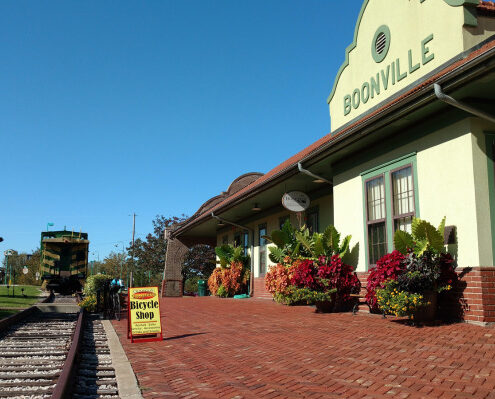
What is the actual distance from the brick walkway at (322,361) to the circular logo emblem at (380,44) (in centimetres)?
588

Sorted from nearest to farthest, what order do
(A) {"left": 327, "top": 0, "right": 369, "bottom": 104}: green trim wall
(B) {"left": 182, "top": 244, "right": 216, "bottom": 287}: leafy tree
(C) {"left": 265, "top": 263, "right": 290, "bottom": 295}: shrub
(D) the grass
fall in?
1. (A) {"left": 327, "top": 0, "right": 369, "bottom": 104}: green trim wall
2. (C) {"left": 265, "top": 263, "right": 290, "bottom": 295}: shrub
3. (D) the grass
4. (B) {"left": 182, "top": 244, "right": 216, "bottom": 287}: leafy tree

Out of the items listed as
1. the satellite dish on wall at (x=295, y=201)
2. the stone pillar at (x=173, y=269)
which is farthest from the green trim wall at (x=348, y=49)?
the stone pillar at (x=173, y=269)

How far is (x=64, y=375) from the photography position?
16.3 ft

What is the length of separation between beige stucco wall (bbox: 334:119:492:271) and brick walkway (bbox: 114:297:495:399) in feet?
4.43

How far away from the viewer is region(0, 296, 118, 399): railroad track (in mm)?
4940

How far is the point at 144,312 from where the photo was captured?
8.66 metres

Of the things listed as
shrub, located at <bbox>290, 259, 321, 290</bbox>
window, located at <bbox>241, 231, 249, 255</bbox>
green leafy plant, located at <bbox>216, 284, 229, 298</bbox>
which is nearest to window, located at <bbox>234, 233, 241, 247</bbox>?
window, located at <bbox>241, 231, 249, 255</bbox>

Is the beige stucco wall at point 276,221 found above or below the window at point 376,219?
above

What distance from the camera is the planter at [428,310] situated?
7.59m

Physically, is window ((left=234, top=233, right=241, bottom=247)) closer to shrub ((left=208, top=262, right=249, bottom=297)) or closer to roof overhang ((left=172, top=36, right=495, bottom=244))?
shrub ((left=208, top=262, right=249, bottom=297))

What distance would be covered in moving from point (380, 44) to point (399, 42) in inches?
29.2

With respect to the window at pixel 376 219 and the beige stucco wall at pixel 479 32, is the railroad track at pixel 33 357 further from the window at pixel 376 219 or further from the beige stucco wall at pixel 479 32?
the beige stucco wall at pixel 479 32

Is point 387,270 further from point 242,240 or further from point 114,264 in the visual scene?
point 114,264

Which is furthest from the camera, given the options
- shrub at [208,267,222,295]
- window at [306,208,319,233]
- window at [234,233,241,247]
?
window at [234,233,241,247]
